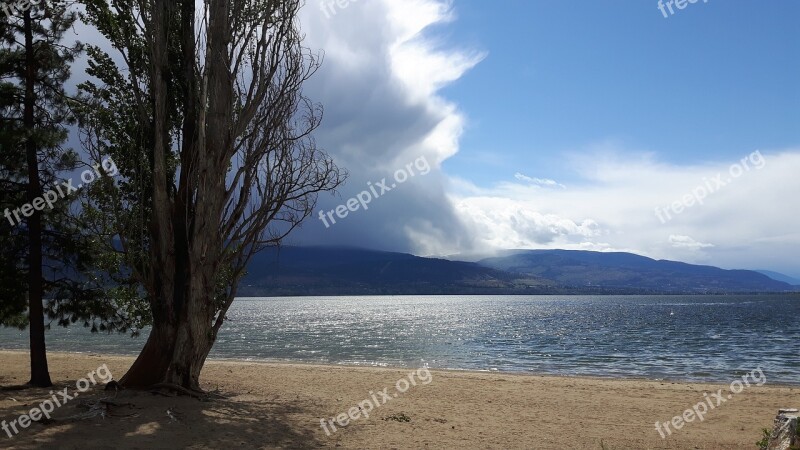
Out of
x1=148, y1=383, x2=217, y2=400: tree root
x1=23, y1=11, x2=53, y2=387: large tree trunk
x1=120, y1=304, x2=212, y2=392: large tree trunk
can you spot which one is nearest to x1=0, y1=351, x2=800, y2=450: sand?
x1=148, y1=383, x2=217, y2=400: tree root

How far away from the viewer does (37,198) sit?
15117 mm

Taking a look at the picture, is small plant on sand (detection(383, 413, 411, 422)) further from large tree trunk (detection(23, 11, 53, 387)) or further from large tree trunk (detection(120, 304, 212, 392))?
large tree trunk (detection(23, 11, 53, 387))

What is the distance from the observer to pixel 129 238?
14.1m

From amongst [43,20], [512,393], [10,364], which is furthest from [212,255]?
[10,364]

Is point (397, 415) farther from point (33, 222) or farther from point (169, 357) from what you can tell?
point (33, 222)

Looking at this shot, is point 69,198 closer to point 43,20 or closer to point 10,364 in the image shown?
point 43,20

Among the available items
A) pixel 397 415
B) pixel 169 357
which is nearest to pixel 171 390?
pixel 169 357

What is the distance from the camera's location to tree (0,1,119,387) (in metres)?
15.0

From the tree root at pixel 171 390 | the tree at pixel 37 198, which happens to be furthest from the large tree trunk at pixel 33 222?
the tree root at pixel 171 390

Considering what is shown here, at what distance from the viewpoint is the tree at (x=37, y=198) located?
15.0 metres

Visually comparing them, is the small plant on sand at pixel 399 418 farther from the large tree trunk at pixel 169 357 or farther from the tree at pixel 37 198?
the tree at pixel 37 198

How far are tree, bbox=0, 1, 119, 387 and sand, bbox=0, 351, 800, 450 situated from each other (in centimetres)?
228

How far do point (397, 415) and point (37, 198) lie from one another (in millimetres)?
10610

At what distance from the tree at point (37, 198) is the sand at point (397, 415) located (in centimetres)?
228
